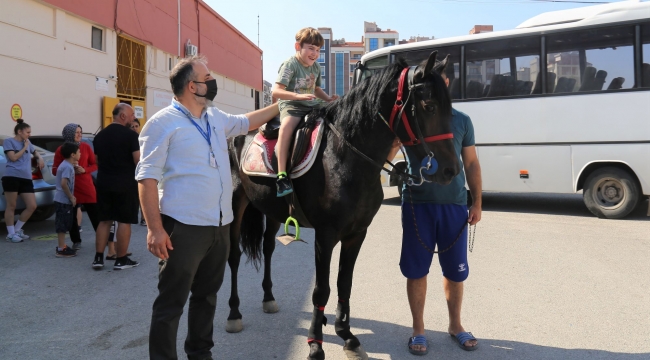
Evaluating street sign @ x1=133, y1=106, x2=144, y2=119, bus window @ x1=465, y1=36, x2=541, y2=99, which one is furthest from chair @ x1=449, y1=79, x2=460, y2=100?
street sign @ x1=133, y1=106, x2=144, y2=119

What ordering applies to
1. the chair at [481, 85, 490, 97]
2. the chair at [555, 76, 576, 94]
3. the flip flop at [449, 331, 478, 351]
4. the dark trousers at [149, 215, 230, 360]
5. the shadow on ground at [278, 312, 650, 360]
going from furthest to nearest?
the chair at [481, 85, 490, 97] < the chair at [555, 76, 576, 94] < the flip flop at [449, 331, 478, 351] < the shadow on ground at [278, 312, 650, 360] < the dark trousers at [149, 215, 230, 360]

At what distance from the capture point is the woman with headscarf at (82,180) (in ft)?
22.0

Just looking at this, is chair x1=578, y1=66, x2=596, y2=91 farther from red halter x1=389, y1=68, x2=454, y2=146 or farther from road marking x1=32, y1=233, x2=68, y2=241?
road marking x1=32, y1=233, x2=68, y2=241

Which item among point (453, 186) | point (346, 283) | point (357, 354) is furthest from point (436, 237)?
point (357, 354)

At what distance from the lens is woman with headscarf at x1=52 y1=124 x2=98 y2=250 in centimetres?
672

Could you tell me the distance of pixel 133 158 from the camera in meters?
6.03

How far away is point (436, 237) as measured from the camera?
364 centimetres

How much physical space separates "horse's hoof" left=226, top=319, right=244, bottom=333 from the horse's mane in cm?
180

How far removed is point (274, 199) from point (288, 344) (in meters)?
1.10

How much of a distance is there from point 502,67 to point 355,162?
26.9 ft

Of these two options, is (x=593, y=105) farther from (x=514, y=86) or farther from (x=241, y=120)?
(x=241, y=120)

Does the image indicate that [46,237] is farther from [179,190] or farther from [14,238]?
[179,190]

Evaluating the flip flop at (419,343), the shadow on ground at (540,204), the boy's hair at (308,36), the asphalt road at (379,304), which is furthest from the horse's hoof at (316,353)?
the shadow on ground at (540,204)

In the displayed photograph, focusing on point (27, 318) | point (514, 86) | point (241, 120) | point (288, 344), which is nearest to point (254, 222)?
point (288, 344)
